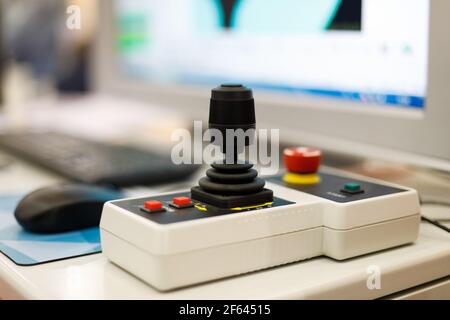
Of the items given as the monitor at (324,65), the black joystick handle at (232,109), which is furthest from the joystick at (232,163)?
the monitor at (324,65)

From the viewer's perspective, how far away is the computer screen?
2.05ft

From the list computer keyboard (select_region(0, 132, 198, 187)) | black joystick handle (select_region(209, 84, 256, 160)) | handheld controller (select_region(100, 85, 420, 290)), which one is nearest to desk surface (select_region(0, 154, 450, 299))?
handheld controller (select_region(100, 85, 420, 290))

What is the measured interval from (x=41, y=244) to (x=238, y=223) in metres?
0.19

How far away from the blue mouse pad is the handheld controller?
0.14 ft

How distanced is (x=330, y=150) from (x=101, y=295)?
443 mm

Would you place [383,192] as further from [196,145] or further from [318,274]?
[196,145]

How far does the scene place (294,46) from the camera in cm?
Result: 77

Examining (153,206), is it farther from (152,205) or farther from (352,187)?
(352,187)

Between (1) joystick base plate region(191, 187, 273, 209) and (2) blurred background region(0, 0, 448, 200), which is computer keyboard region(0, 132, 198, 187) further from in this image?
(1) joystick base plate region(191, 187, 273, 209)

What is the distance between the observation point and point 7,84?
1565 millimetres

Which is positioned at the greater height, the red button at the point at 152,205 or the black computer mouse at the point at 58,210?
the red button at the point at 152,205

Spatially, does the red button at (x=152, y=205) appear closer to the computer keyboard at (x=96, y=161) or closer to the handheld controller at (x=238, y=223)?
the handheld controller at (x=238, y=223)

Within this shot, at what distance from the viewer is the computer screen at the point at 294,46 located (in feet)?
2.05
